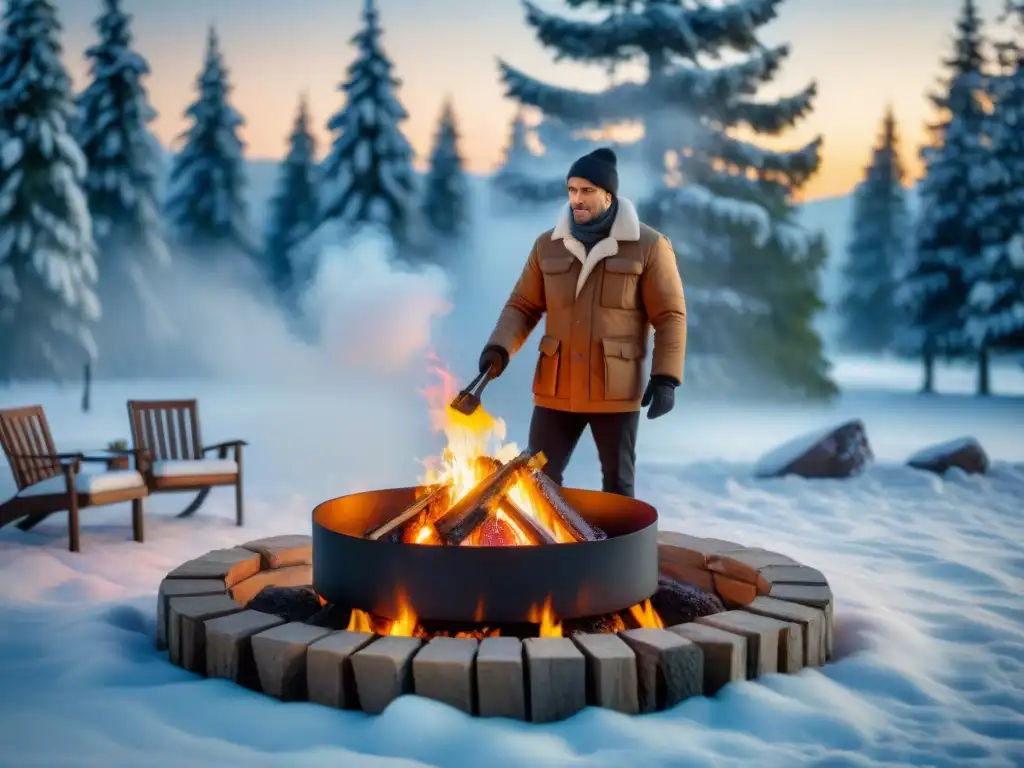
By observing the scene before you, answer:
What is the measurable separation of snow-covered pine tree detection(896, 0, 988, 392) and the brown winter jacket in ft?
58.1

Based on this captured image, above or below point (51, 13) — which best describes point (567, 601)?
below

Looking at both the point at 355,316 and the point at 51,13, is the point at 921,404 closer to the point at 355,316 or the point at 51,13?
the point at 355,316

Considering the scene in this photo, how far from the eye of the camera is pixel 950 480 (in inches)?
325

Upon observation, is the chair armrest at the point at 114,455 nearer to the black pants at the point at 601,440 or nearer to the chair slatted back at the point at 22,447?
the chair slatted back at the point at 22,447

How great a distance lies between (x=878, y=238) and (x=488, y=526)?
112ft

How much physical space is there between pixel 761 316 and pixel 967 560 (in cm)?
1249

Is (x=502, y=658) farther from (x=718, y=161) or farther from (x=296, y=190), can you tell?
(x=296, y=190)

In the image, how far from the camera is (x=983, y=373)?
20.7m

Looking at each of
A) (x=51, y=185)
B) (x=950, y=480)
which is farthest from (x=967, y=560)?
(x=51, y=185)

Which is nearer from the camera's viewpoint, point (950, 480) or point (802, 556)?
point (802, 556)

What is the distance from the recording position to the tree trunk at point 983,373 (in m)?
20.5

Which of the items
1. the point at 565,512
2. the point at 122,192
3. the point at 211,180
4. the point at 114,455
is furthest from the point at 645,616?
the point at 211,180

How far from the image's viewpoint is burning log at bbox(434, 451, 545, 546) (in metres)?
3.55

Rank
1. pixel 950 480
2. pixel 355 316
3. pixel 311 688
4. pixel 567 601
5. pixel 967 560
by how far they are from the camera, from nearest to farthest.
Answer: pixel 311 688 → pixel 567 601 → pixel 967 560 → pixel 950 480 → pixel 355 316
